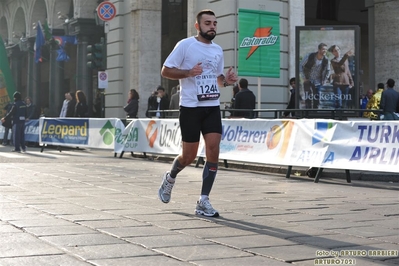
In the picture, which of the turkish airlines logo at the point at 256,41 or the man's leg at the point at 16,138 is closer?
the turkish airlines logo at the point at 256,41

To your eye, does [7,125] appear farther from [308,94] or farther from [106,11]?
[308,94]

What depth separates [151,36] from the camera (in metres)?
26.9

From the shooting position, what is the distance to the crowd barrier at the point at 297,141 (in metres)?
12.0

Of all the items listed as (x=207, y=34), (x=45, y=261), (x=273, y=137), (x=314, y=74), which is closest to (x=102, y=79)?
(x=314, y=74)

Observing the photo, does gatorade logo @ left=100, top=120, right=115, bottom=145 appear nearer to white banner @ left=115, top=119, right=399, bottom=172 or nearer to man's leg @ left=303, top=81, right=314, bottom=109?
white banner @ left=115, top=119, right=399, bottom=172

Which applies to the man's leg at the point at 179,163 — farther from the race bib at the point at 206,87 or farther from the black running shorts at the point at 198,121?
the race bib at the point at 206,87

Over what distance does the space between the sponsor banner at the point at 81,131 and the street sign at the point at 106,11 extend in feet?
15.0

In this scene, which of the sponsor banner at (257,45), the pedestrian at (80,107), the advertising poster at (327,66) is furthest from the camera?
the pedestrian at (80,107)

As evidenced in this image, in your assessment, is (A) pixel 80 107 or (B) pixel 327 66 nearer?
(B) pixel 327 66

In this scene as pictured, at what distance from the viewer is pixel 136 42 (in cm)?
2681

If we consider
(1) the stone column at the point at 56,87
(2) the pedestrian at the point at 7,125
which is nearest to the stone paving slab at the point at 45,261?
(2) the pedestrian at the point at 7,125

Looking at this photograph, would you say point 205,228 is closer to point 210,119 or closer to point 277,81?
point 210,119

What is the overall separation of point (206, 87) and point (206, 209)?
3.95ft

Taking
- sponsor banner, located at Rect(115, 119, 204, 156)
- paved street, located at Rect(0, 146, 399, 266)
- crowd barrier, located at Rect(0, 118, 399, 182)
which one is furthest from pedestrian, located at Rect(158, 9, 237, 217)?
sponsor banner, located at Rect(115, 119, 204, 156)
